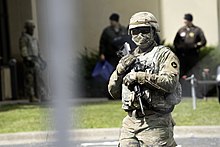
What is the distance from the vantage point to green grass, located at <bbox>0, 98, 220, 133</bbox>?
30.7 feet

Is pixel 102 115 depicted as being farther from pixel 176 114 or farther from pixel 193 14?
pixel 193 14

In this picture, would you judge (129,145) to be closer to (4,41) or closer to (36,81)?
(36,81)

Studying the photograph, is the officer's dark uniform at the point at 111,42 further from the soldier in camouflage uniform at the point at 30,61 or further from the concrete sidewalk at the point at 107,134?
the concrete sidewalk at the point at 107,134

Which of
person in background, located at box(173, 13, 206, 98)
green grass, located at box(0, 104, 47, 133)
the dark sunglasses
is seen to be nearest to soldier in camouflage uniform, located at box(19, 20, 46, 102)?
green grass, located at box(0, 104, 47, 133)

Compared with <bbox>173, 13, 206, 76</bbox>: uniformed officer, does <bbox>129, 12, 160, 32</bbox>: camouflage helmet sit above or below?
above

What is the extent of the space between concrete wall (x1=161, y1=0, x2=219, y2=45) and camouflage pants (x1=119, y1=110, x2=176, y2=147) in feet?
34.4

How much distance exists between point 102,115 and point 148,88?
6.25m

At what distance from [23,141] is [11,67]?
5748 millimetres

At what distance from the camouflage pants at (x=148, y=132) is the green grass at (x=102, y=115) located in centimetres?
419

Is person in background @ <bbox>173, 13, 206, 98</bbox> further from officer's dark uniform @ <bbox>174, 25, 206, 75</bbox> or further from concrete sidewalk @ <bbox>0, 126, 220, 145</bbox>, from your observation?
concrete sidewalk @ <bbox>0, 126, 220, 145</bbox>

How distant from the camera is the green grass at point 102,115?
9359 mm

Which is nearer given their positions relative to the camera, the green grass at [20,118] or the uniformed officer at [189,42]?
the green grass at [20,118]

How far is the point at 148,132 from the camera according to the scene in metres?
4.24

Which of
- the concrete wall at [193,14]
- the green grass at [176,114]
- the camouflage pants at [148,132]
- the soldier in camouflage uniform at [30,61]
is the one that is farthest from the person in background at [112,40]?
the camouflage pants at [148,132]
